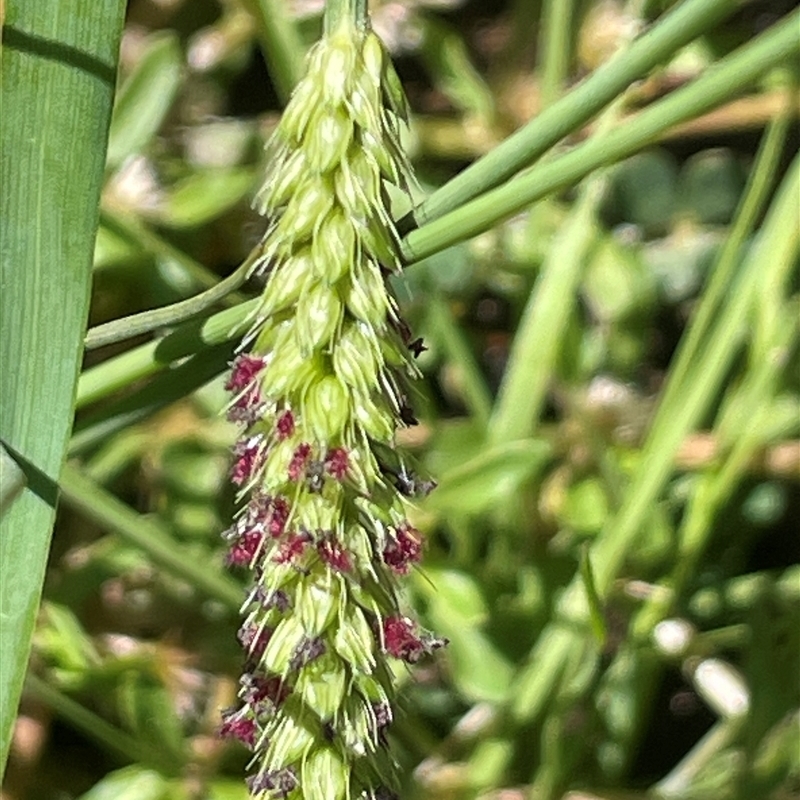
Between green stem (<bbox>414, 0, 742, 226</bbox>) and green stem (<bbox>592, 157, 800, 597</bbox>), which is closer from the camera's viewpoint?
green stem (<bbox>414, 0, 742, 226</bbox>)

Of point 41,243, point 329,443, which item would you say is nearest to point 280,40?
point 41,243

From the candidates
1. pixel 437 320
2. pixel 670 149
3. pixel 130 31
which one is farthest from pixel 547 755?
pixel 130 31

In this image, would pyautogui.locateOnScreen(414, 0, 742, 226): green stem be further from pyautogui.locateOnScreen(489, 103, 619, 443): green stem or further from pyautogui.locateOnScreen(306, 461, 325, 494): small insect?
pyautogui.locateOnScreen(489, 103, 619, 443): green stem

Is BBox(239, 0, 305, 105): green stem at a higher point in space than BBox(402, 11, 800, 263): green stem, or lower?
higher

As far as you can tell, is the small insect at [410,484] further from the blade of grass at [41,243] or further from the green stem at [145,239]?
the green stem at [145,239]

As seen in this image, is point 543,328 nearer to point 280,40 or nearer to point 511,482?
point 511,482

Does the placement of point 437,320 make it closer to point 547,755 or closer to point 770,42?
point 547,755

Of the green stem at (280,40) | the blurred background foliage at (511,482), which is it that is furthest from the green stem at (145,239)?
the green stem at (280,40)

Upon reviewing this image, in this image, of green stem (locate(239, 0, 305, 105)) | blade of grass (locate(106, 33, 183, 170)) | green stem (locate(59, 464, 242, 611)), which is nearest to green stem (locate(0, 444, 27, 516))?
green stem (locate(59, 464, 242, 611))
